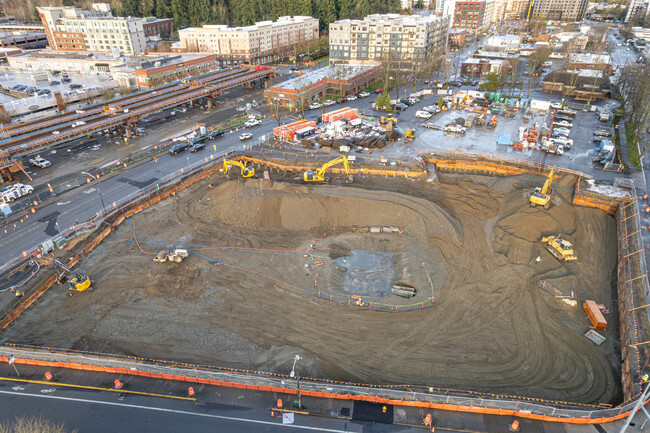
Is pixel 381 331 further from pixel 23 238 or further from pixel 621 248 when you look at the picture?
pixel 23 238

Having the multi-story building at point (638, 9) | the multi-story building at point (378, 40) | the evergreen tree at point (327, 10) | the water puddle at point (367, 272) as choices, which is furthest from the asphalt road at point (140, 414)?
the multi-story building at point (638, 9)

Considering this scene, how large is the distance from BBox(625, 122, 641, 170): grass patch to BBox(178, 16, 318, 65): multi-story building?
285 ft

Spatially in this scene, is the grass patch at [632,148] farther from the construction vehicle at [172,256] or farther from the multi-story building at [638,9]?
the multi-story building at [638,9]

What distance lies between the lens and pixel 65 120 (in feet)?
186

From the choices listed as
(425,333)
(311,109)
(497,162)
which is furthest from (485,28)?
(425,333)

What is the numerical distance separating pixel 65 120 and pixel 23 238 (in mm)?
26957

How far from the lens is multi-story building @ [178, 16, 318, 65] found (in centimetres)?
10406

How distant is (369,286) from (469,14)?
164334 mm

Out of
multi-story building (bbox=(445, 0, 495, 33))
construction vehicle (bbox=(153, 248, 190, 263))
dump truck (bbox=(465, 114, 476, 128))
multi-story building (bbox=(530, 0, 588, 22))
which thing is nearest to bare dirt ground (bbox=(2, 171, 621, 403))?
construction vehicle (bbox=(153, 248, 190, 263))

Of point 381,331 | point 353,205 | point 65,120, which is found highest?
point 65,120

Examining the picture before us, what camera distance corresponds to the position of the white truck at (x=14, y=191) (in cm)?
4259

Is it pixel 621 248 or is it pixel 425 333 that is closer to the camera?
pixel 425 333

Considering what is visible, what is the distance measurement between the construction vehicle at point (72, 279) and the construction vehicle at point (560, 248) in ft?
134

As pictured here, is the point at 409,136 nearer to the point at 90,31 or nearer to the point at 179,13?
the point at 90,31
